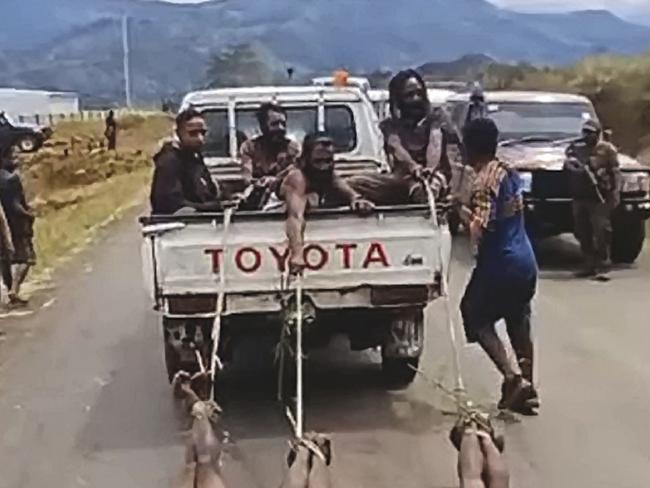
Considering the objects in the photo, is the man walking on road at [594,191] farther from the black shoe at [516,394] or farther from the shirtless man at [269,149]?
the black shoe at [516,394]

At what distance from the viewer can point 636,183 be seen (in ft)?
52.9

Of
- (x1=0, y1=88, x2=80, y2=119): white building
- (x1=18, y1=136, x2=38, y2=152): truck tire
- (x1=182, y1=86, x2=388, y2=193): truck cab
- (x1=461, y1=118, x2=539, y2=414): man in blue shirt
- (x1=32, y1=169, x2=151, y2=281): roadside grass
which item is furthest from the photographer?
(x1=0, y1=88, x2=80, y2=119): white building

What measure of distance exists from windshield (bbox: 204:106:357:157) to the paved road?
178cm

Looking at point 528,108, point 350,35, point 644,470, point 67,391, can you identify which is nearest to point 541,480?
point 644,470

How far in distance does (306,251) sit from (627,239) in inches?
341

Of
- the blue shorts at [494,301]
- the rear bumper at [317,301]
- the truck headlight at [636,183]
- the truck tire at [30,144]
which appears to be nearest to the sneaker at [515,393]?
the blue shorts at [494,301]

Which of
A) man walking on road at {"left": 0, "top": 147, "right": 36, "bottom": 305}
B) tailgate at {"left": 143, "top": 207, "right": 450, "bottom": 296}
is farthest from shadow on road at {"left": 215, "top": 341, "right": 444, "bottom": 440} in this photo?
man walking on road at {"left": 0, "top": 147, "right": 36, "bottom": 305}

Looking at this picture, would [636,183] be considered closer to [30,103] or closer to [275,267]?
[275,267]

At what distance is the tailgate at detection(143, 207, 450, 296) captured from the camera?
8.55 meters

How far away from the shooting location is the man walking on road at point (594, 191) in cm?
1490

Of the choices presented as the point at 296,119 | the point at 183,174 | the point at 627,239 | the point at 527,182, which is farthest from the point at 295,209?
the point at 627,239

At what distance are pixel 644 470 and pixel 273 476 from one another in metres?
2.05

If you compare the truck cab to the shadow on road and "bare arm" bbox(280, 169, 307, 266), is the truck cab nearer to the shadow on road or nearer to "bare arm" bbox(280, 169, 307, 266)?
the shadow on road

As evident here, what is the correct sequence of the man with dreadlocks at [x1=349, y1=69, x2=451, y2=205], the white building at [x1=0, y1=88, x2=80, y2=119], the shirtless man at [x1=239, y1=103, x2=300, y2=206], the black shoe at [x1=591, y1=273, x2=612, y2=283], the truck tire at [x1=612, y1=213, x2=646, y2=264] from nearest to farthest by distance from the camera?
the man with dreadlocks at [x1=349, y1=69, x2=451, y2=205] < the shirtless man at [x1=239, y1=103, x2=300, y2=206] < the black shoe at [x1=591, y1=273, x2=612, y2=283] < the truck tire at [x1=612, y1=213, x2=646, y2=264] < the white building at [x1=0, y1=88, x2=80, y2=119]
